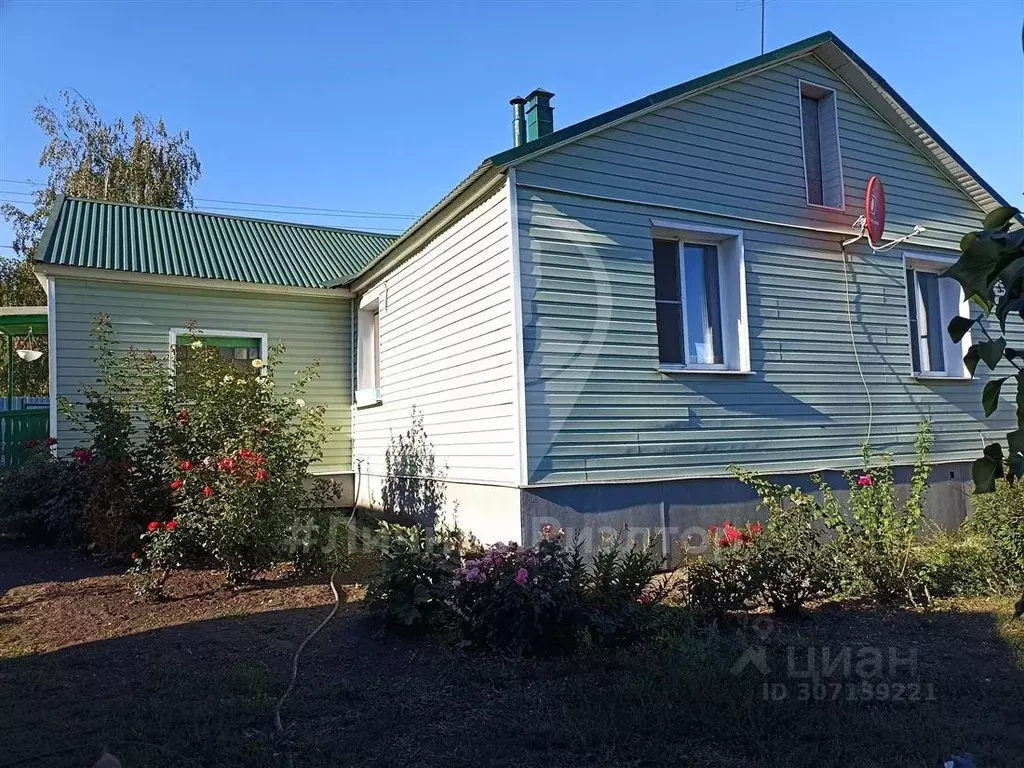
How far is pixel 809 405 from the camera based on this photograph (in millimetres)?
8961

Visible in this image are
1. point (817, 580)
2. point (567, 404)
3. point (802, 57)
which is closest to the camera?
point (817, 580)

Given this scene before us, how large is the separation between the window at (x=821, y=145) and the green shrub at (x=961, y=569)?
4.62 metres

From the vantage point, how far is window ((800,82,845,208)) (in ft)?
31.9

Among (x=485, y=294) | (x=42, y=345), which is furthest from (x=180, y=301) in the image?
(x=42, y=345)

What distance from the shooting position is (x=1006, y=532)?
684cm

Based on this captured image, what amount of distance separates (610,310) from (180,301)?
23.1 ft

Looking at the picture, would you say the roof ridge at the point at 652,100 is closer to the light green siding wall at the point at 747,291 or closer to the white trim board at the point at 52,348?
the light green siding wall at the point at 747,291

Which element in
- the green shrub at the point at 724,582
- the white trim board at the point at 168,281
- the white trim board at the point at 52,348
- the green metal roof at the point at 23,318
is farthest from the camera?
the green metal roof at the point at 23,318

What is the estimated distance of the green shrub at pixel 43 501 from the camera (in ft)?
29.6

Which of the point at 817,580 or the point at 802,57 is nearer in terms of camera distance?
the point at 817,580

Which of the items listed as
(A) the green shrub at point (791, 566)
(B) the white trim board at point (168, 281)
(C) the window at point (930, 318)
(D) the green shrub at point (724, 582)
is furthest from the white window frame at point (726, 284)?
(B) the white trim board at point (168, 281)

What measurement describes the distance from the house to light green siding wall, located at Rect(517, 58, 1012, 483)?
2cm

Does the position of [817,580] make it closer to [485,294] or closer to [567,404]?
[567,404]

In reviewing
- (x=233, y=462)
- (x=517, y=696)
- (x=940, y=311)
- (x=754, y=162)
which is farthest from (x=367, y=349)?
(x=517, y=696)
